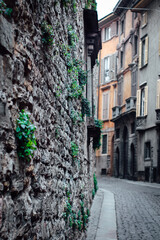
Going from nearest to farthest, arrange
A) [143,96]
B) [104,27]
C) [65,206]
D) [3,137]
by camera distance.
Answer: [3,137] → [65,206] → [143,96] → [104,27]

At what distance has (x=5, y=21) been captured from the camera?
2.18 metres

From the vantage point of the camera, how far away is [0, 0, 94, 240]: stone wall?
2184 millimetres

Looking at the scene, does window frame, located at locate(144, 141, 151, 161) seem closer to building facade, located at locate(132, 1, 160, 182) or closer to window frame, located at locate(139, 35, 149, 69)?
building facade, located at locate(132, 1, 160, 182)

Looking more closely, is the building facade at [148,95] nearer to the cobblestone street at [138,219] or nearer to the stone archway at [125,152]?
the stone archway at [125,152]

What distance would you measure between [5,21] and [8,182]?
993 millimetres

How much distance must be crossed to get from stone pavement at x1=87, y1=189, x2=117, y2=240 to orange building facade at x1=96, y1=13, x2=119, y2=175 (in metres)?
22.9

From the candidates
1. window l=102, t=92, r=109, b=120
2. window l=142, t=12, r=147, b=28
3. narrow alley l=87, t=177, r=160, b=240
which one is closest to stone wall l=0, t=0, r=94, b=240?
narrow alley l=87, t=177, r=160, b=240

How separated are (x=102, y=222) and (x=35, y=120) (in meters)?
5.77

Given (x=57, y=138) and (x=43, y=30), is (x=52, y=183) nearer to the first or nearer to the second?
(x=57, y=138)

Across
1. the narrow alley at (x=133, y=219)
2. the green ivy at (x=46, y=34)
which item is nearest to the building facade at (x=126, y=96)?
the narrow alley at (x=133, y=219)

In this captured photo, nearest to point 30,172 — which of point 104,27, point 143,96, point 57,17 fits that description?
point 57,17

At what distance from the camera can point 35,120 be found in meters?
2.92

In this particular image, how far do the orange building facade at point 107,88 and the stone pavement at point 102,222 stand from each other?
22879mm

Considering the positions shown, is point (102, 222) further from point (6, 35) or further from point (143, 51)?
point (143, 51)
